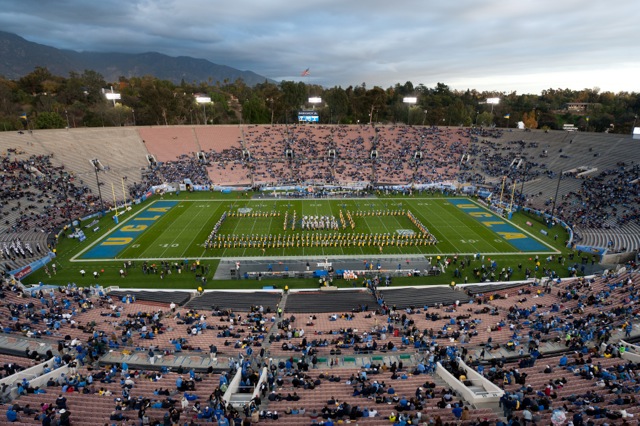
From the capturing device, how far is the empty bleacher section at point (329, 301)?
69.5ft

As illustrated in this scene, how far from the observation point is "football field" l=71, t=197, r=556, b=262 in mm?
30594

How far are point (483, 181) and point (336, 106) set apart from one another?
46815 mm

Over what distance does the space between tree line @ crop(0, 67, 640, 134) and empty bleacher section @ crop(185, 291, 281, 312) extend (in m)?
58.8

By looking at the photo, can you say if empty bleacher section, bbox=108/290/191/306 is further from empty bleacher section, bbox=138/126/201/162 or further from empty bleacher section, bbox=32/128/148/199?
empty bleacher section, bbox=138/126/201/162

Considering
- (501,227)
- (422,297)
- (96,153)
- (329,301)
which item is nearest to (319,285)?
(329,301)

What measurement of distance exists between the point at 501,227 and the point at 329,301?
22.1 metres

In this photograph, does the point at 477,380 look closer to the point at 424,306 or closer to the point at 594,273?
the point at 424,306

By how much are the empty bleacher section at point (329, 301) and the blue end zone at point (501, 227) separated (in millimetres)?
16208

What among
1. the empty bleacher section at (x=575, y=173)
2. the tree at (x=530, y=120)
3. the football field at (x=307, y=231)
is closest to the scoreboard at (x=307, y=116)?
the empty bleacher section at (x=575, y=173)

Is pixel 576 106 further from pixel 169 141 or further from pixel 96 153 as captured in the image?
pixel 96 153

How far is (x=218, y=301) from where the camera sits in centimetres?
2238

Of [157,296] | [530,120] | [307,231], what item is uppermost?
[530,120]

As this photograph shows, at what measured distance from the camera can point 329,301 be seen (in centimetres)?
2225

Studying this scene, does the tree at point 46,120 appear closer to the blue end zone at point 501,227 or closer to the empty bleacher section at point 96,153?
the empty bleacher section at point 96,153
